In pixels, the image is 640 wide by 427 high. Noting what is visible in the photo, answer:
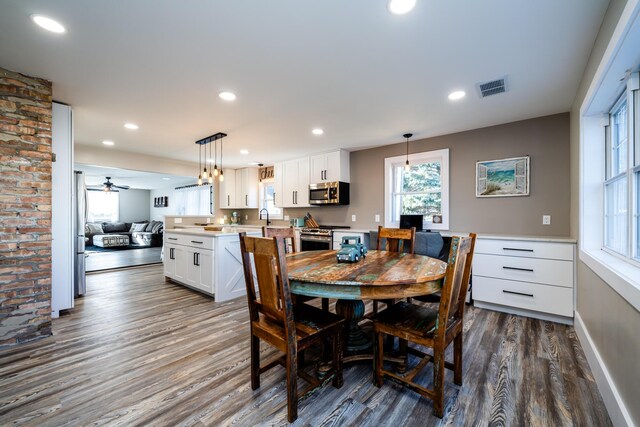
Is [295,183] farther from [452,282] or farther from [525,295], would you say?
[452,282]

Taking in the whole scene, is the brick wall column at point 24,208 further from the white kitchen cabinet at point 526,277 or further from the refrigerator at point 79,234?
the white kitchen cabinet at point 526,277

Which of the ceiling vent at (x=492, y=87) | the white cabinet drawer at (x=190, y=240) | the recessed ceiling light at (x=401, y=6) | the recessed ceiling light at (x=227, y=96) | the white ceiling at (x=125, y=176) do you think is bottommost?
the white cabinet drawer at (x=190, y=240)

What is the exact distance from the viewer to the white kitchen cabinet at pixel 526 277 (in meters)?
2.81

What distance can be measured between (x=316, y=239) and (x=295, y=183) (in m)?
1.38

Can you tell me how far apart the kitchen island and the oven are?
42.5 inches

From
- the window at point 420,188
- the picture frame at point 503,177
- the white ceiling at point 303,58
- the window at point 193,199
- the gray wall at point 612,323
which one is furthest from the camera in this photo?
the window at point 193,199

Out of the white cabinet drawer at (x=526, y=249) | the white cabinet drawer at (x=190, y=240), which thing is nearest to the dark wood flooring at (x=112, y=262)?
the white cabinet drawer at (x=190, y=240)

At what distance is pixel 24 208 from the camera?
243cm

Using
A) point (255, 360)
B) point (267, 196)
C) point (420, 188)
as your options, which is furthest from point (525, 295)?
point (267, 196)

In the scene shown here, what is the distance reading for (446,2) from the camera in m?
1.57

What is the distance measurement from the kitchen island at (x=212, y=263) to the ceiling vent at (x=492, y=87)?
10.8ft

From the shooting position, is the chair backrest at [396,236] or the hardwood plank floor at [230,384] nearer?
the hardwood plank floor at [230,384]

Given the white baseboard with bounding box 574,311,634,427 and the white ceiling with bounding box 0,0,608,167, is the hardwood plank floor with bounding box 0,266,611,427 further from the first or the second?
the white ceiling with bounding box 0,0,608,167

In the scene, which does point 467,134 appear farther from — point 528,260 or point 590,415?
point 590,415
